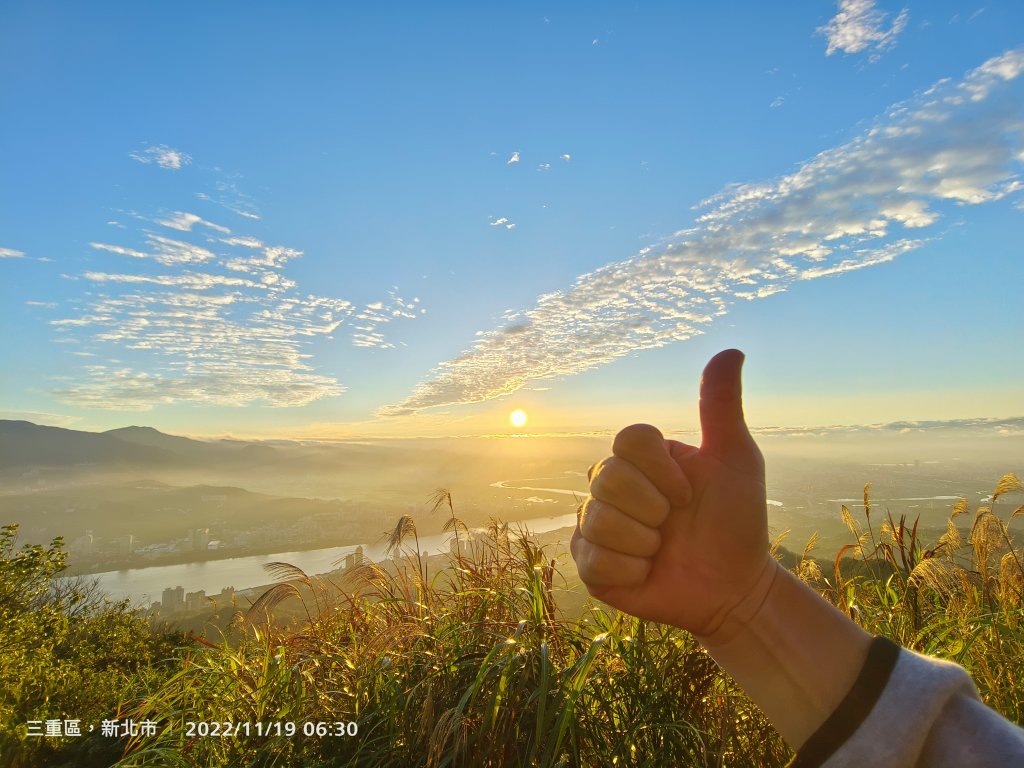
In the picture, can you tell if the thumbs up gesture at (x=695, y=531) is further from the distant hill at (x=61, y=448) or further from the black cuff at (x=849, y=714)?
the distant hill at (x=61, y=448)

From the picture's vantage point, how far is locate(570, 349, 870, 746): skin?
115 centimetres

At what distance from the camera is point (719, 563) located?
1.25 m

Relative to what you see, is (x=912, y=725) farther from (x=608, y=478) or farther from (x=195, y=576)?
(x=195, y=576)

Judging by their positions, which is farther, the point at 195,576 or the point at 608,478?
the point at 195,576

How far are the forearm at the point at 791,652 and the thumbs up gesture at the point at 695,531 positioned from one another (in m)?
0.03

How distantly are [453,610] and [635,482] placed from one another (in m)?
2.50

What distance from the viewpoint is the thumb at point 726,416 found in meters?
1.18

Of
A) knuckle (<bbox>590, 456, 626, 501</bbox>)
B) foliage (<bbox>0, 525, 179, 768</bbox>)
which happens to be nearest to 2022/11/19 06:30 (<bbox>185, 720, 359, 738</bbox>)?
foliage (<bbox>0, 525, 179, 768</bbox>)

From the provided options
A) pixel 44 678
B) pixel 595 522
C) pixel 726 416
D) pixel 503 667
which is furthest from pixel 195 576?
pixel 726 416

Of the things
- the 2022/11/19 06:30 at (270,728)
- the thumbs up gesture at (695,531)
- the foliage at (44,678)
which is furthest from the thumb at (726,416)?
the foliage at (44,678)

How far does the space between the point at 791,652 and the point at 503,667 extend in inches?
58.0

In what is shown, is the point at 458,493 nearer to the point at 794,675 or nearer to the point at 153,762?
the point at 153,762

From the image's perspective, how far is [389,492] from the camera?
79.4 metres

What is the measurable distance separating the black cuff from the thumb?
18.3 inches
